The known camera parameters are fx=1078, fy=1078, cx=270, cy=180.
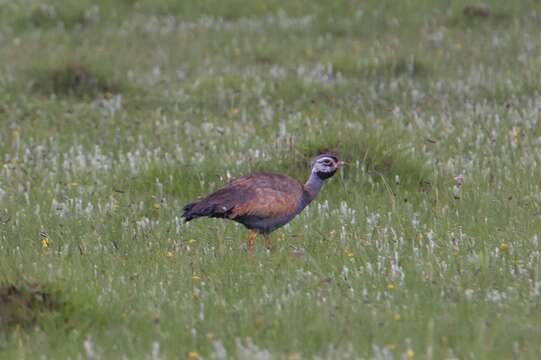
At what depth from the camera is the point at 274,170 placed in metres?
10.7

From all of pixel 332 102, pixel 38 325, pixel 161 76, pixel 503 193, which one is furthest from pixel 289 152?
pixel 161 76

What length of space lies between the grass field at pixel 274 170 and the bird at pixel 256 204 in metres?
0.22

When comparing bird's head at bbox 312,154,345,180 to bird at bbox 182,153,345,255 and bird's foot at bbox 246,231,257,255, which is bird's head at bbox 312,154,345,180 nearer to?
bird at bbox 182,153,345,255

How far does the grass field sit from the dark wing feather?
275mm

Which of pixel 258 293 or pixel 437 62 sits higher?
pixel 258 293

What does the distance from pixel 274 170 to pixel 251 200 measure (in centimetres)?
253

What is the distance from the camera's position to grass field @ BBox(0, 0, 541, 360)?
6297 millimetres

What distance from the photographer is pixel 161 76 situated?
16422mm

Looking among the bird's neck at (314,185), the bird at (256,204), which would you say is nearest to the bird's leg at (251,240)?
the bird at (256,204)

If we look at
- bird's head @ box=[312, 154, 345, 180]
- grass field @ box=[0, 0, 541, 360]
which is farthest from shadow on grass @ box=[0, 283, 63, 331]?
bird's head @ box=[312, 154, 345, 180]

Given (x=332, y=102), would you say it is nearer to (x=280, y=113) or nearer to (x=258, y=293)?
(x=280, y=113)

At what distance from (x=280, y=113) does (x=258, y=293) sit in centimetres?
687

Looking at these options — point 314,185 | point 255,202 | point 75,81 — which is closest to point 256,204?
point 255,202

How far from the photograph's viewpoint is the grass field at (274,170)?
6.30 m
